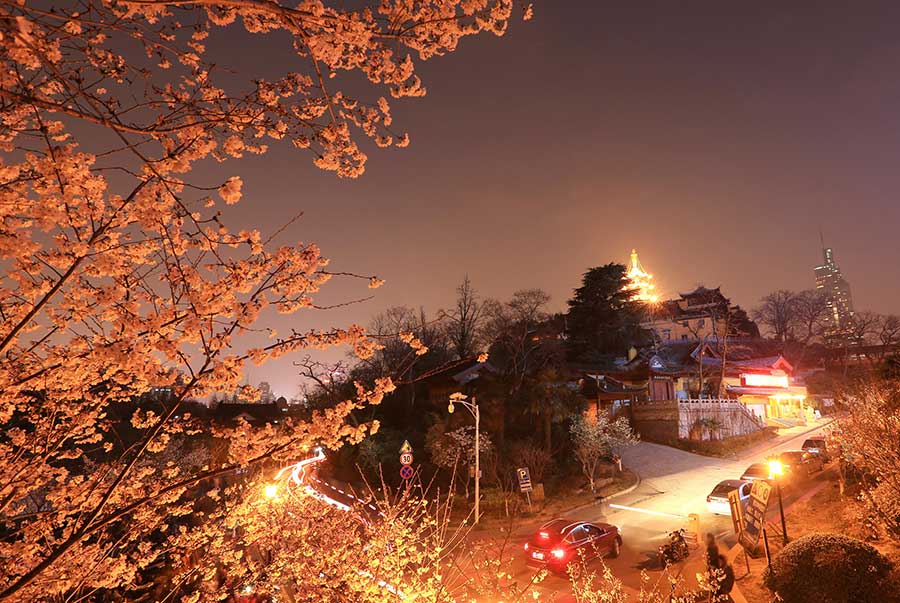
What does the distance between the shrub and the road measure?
3.76 m

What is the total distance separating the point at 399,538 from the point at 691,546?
1248 centimetres

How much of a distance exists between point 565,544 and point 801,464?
1829 cm

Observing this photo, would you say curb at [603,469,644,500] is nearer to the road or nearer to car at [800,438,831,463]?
the road

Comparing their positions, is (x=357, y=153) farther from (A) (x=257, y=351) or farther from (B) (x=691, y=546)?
(B) (x=691, y=546)

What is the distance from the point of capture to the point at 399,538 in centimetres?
862

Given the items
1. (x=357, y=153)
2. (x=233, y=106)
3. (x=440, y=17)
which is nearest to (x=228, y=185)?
(x=233, y=106)

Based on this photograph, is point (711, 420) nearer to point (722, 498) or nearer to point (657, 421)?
point (657, 421)

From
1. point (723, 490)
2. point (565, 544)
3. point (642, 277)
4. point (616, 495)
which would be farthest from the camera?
point (642, 277)

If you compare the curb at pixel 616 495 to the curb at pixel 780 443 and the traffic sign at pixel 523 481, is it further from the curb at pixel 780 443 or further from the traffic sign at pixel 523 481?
the curb at pixel 780 443

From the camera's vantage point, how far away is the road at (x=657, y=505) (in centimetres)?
1530

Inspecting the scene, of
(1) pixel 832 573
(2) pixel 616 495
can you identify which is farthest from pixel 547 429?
(1) pixel 832 573

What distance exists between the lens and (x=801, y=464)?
83.0 feet

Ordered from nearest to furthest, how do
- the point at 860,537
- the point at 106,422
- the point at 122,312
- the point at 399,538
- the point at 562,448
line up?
the point at 122,312 → the point at 106,422 → the point at 399,538 → the point at 860,537 → the point at 562,448

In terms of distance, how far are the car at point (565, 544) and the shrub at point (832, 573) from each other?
17.6 ft
